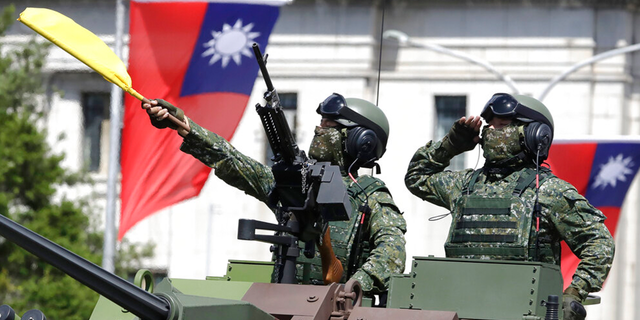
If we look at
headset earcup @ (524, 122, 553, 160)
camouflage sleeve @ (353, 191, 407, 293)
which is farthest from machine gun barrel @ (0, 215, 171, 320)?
headset earcup @ (524, 122, 553, 160)

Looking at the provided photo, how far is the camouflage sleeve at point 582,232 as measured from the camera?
8.31 metres

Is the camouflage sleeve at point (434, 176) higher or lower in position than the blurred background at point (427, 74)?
lower

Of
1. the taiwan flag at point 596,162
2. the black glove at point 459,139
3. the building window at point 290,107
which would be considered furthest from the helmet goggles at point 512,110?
the building window at point 290,107

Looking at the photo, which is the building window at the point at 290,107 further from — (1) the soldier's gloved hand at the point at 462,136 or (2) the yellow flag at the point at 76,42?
(2) the yellow flag at the point at 76,42

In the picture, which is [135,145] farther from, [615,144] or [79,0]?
[79,0]

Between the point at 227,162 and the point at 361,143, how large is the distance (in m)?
1.05

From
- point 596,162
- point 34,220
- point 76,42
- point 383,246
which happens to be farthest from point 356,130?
point 34,220

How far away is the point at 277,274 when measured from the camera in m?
7.86

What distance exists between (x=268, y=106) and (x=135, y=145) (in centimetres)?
815

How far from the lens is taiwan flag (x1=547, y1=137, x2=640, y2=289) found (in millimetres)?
16828

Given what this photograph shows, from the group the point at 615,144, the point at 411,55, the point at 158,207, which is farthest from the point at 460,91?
the point at 158,207

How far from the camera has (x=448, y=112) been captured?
3306cm

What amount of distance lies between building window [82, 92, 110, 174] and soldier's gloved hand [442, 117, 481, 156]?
82.8 ft

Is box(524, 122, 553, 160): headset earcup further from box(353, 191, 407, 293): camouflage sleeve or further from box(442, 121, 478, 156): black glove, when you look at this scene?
box(353, 191, 407, 293): camouflage sleeve
